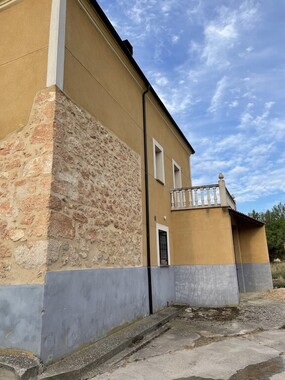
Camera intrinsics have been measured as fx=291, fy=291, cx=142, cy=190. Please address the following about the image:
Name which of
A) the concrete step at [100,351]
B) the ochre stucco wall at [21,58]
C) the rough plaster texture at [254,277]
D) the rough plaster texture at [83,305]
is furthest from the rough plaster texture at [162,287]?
the ochre stucco wall at [21,58]

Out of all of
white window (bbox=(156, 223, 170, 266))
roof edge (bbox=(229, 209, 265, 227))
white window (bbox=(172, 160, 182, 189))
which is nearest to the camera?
white window (bbox=(156, 223, 170, 266))

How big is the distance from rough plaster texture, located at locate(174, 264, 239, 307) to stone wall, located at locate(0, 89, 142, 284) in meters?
4.17

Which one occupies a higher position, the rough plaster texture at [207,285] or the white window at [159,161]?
the white window at [159,161]

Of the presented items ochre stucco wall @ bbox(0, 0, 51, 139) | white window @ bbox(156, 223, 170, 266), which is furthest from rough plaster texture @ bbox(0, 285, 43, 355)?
white window @ bbox(156, 223, 170, 266)

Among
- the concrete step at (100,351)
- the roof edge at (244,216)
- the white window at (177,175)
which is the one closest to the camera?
the concrete step at (100,351)

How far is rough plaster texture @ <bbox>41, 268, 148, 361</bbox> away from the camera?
3994 mm

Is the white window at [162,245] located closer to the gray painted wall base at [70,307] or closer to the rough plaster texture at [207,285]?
the gray painted wall base at [70,307]

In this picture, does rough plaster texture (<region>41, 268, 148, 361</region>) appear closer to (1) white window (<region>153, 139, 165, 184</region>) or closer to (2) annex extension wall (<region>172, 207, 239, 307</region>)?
(2) annex extension wall (<region>172, 207, 239, 307</region>)

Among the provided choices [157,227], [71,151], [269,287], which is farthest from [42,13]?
[269,287]

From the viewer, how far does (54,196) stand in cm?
437

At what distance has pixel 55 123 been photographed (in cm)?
463

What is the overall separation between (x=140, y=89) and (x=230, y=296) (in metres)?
6.80

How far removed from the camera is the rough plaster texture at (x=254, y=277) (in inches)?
482

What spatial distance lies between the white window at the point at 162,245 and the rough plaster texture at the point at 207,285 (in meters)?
0.91
